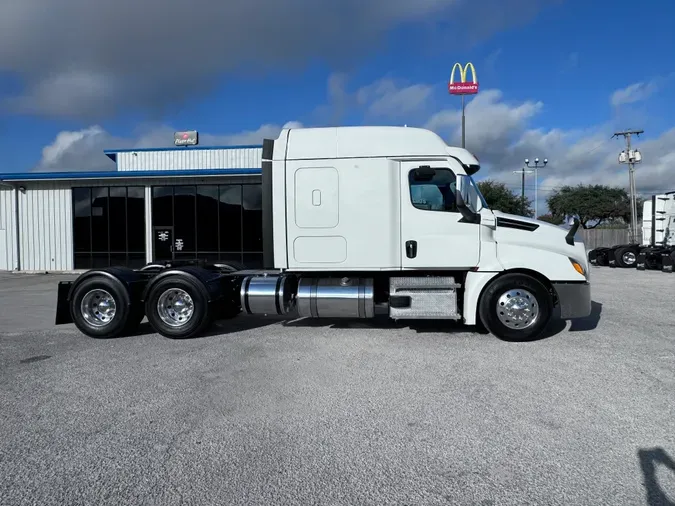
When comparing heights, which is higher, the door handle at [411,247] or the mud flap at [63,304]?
the door handle at [411,247]

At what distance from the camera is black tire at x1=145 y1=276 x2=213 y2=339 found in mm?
7066

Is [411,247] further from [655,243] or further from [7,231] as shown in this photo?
[7,231]

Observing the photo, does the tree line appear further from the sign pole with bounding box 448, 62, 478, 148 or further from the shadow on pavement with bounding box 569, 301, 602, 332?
the shadow on pavement with bounding box 569, 301, 602, 332

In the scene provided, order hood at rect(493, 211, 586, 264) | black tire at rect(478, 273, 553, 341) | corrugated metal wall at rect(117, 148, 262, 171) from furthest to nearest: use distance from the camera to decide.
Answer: corrugated metal wall at rect(117, 148, 262, 171)
hood at rect(493, 211, 586, 264)
black tire at rect(478, 273, 553, 341)

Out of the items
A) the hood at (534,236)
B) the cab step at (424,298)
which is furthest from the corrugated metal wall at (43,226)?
the hood at (534,236)

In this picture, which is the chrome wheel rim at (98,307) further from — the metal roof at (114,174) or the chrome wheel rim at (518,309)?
the metal roof at (114,174)

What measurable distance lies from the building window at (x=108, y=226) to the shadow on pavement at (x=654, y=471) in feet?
66.8

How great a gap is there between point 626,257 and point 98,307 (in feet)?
73.7

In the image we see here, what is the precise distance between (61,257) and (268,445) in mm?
21018

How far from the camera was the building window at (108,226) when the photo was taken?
2027cm

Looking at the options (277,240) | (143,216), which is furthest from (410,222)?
(143,216)

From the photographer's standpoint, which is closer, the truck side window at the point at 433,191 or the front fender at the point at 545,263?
the front fender at the point at 545,263

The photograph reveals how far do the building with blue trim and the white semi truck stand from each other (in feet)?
40.6

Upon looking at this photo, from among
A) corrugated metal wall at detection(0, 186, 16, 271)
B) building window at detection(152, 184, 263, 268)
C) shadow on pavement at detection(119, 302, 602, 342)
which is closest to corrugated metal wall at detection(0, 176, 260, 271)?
corrugated metal wall at detection(0, 186, 16, 271)
